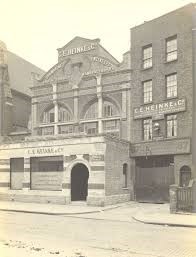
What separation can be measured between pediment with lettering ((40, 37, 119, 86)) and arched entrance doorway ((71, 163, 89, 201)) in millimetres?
8392

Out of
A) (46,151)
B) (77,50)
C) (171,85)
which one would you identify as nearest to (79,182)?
(46,151)

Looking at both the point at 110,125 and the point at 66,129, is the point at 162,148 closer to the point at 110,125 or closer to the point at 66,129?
the point at 110,125

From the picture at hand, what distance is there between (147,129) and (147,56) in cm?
590

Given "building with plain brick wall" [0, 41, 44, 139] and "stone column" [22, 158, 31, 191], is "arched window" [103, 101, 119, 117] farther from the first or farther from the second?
"building with plain brick wall" [0, 41, 44, 139]

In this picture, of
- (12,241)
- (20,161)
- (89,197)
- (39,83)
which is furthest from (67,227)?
(39,83)

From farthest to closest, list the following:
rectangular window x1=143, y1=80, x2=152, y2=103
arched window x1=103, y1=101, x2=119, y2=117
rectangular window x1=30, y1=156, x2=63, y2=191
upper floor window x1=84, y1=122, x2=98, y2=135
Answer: upper floor window x1=84, y1=122, x2=98, y2=135
arched window x1=103, y1=101, x2=119, y2=117
rectangular window x1=143, y1=80, x2=152, y2=103
rectangular window x1=30, y1=156, x2=63, y2=191

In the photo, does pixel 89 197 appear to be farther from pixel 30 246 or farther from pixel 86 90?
pixel 30 246

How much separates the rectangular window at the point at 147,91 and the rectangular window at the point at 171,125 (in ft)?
8.03

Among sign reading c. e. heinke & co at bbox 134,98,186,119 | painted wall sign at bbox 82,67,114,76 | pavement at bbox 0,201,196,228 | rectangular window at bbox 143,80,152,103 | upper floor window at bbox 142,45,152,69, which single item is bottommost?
pavement at bbox 0,201,196,228

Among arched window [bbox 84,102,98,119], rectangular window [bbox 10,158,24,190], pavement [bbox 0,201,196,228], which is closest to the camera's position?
pavement [bbox 0,201,196,228]

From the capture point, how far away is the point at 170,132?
30875 millimetres

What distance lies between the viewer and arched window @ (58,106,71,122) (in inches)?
1455

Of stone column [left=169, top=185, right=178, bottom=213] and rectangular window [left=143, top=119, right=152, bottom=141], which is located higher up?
rectangular window [left=143, top=119, right=152, bottom=141]

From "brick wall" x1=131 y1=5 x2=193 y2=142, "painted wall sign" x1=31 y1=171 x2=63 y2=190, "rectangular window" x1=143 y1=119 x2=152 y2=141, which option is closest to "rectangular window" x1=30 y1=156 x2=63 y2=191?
"painted wall sign" x1=31 y1=171 x2=63 y2=190
